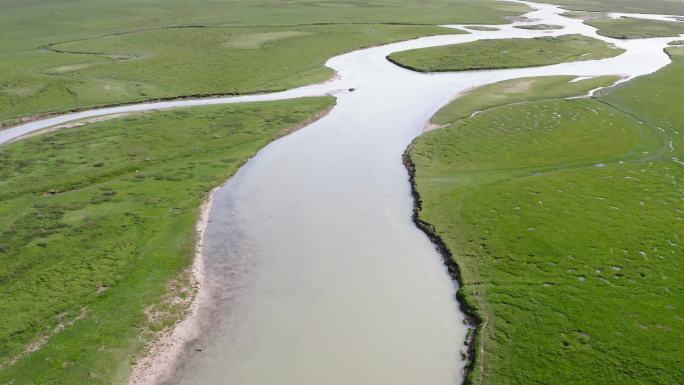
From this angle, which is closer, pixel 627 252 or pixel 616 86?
pixel 627 252

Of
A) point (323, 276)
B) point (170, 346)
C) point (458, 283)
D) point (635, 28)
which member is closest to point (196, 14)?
point (635, 28)

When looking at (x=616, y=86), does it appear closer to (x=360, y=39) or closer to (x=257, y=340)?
(x=360, y=39)

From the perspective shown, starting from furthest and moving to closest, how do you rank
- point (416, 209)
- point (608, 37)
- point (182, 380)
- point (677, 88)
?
point (608, 37) < point (677, 88) < point (416, 209) < point (182, 380)

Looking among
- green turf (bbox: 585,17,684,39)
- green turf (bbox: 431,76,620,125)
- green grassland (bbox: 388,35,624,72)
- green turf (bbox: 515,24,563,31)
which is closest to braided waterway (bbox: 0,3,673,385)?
green turf (bbox: 431,76,620,125)

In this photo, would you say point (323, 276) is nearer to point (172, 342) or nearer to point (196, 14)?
point (172, 342)

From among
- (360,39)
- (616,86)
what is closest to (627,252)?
(616,86)

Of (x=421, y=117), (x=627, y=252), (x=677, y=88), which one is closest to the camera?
(x=627, y=252)

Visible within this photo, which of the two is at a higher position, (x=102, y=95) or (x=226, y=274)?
(x=102, y=95)

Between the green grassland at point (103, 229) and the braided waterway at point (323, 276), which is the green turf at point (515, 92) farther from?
the green grassland at point (103, 229)
